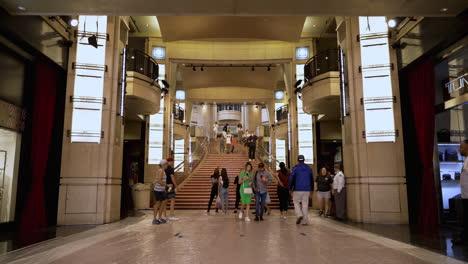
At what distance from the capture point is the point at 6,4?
19.9 feet

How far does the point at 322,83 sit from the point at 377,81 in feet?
10.6

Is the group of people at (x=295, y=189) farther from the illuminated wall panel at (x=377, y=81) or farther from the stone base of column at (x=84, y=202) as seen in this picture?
the stone base of column at (x=84, y=202)

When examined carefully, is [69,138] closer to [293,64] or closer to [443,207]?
[443,207]

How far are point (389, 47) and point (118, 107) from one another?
24.7 ft

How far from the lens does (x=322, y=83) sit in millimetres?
12078

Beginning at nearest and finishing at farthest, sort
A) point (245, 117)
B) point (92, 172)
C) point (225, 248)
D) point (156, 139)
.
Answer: point (225, 248), point (92, 172), point (156, 139), point (245, 117)

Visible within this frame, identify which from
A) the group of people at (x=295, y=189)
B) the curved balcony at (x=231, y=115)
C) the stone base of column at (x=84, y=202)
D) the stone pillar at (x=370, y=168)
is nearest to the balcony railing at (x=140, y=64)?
the group of people at (x=295, y=189)

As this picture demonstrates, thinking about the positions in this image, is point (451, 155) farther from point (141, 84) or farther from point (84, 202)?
point (141, 84)

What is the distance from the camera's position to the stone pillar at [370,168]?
8.32m

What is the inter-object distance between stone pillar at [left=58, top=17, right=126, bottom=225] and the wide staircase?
4997 mm

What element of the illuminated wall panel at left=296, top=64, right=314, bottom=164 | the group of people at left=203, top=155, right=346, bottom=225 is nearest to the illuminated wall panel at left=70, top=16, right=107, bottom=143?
the group of people at left=203, top=155, right=346, bottom=225

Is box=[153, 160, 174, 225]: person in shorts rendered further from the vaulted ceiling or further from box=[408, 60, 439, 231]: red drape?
box=[408, 60, 439, 231]: red drape

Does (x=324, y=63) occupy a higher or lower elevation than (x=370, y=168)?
higher

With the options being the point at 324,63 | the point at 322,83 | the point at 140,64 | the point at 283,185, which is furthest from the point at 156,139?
the point at 324,63
